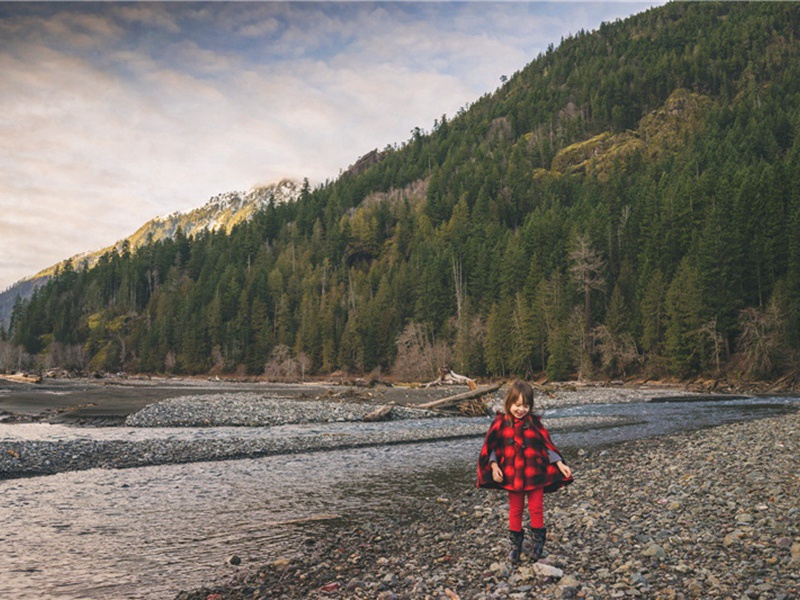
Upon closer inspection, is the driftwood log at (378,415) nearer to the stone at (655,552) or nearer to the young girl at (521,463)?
the young girl at (521,463)

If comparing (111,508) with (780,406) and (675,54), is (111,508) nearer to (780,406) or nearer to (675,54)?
(780,406)

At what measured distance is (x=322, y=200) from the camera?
18250cm

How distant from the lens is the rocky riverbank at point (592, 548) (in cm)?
639

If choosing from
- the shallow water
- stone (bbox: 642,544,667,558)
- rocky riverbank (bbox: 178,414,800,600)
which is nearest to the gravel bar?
the shallow water

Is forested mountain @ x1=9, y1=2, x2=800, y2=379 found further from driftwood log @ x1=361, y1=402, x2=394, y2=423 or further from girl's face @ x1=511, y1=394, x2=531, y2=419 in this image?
girl's face @ x1=511, y1=394, x2=531, y2=419

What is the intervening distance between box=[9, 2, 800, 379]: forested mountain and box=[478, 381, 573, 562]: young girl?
56874 millimetres

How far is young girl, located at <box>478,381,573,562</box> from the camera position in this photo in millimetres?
7164

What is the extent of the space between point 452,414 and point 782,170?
200 feet

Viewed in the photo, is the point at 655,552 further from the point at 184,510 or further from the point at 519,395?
the point at 184,510

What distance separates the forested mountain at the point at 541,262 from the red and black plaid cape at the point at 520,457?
5692 centimetres

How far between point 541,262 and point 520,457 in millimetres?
83004

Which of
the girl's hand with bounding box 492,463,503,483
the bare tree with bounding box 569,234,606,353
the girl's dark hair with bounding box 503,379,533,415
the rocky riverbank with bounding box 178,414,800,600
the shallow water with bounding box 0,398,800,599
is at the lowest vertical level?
the shallow water with bounding box 0,398,800,599

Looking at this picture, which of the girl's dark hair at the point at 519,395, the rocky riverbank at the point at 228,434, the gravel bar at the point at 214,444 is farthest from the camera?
the rocky riverbank at the point at 228,434

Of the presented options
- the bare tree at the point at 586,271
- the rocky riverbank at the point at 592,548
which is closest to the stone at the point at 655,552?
the rocky riverbank at the point at 592,548
